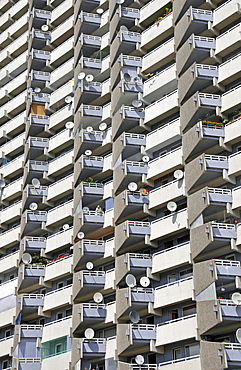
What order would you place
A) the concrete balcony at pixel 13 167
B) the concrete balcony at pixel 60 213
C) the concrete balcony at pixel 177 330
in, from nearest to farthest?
the concrete balcony at pixel 177 330, the concrete balcony at pixel 60 213, the concrete balcony at pixel 13 167

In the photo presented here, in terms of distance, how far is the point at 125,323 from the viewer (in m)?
46.7

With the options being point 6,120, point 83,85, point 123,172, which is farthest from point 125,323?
point 6,120

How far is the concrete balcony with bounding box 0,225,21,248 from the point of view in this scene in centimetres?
6085

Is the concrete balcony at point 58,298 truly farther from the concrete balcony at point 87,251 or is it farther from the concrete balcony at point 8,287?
the concrete balcony at point 8,287

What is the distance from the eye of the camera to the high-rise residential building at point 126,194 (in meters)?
42.8

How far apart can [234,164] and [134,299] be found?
11217 millimetres

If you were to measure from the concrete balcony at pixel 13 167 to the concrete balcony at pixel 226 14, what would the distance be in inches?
953

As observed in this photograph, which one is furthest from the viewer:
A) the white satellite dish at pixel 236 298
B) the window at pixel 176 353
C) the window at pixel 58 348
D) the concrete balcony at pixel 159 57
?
the concrete balcony at pixel 159 57

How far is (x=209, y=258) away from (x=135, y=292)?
586cm

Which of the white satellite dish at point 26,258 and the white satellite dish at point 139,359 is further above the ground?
the white satellite dish at point 26,258

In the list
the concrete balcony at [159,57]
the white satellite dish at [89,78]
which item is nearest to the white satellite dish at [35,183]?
the white satellite dish at [89,78]

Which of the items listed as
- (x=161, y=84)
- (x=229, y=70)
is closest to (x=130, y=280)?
(x=161, y=84)

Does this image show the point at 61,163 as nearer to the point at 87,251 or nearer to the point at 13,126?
the point at 87,251

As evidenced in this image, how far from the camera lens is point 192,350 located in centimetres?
A: 4234
